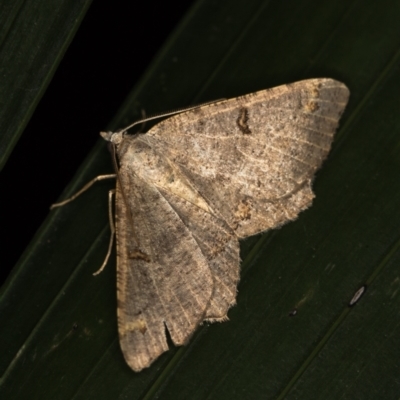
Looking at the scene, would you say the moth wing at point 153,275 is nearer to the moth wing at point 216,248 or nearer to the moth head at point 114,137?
the moth wing at point 216,248

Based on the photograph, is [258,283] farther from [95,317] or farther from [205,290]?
[95,317]

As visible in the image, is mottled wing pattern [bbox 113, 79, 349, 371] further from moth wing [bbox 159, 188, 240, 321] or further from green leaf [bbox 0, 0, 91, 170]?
green leaf [bbox 0, 0, 91, 170]

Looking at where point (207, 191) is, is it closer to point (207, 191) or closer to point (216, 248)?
point (207, 191)

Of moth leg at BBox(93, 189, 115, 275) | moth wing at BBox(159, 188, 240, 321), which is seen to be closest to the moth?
moth wing at BBox(159, 188, 240, 321)

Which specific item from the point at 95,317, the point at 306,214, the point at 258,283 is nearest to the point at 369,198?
the point at 306,214

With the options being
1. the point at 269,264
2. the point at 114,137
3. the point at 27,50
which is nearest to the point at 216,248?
the point at 269,264
